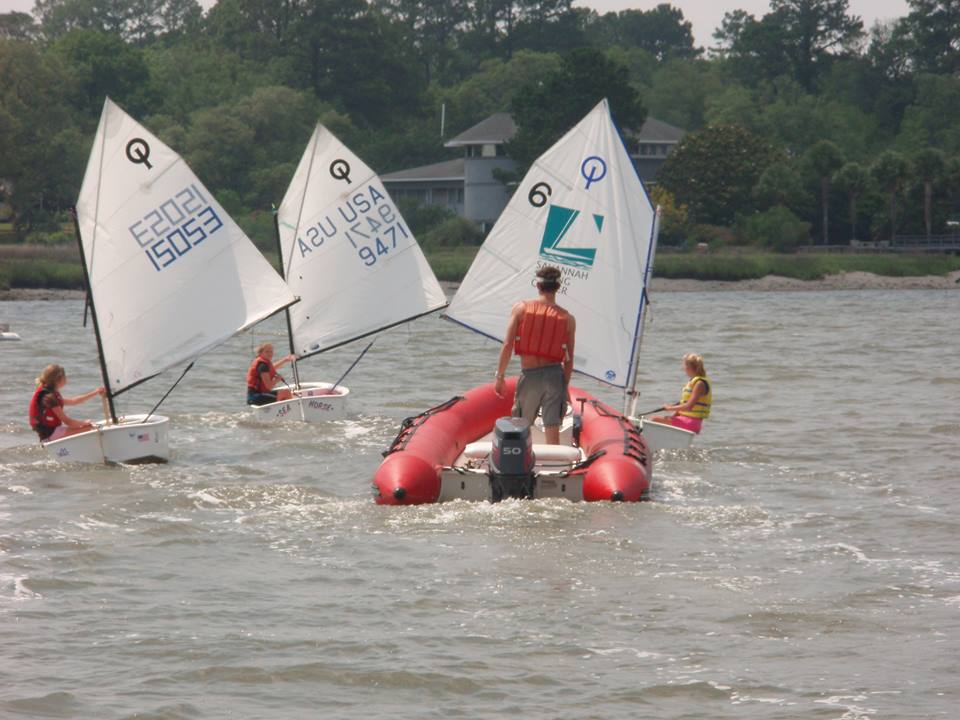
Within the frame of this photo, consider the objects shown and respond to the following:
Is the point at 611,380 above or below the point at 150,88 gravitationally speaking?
below

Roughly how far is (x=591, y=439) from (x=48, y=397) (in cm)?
614

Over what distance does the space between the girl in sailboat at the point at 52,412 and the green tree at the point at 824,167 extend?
2566 inches

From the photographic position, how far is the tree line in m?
79.6

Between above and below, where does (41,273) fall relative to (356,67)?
below

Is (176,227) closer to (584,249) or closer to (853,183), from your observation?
(584,249)

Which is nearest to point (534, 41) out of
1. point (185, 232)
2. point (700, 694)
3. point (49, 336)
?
point (49, 336)

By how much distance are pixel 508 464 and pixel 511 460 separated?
0.05 meters

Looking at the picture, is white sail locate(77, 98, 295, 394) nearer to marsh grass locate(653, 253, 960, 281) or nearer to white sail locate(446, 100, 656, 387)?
white sail locate(446, 100, 656, 387)

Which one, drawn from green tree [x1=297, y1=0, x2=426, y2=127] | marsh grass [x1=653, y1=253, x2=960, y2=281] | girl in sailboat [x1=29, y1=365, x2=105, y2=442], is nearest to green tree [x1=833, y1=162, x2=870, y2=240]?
marsh grass [x1=653, y1=253, x2=960, y2=281]

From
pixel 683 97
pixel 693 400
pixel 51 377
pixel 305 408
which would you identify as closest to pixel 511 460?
pixel 693 400

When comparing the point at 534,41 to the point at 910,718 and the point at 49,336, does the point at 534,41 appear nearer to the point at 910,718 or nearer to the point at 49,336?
the point at 49,336

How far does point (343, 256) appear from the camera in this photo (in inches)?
965

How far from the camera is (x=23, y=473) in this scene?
18266mm

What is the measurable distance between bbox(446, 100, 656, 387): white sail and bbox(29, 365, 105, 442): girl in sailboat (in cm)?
455
